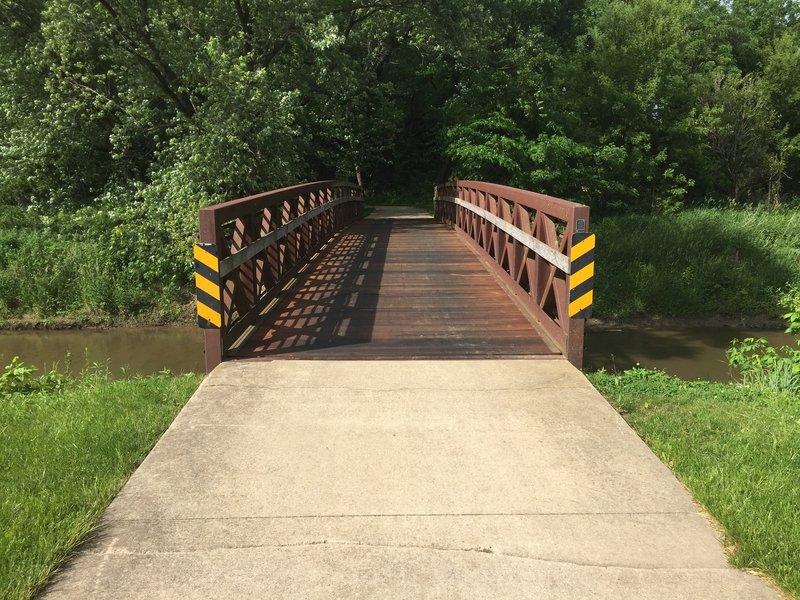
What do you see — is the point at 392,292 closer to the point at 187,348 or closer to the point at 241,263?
the point at 241,263

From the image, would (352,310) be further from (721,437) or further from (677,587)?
(677,587)

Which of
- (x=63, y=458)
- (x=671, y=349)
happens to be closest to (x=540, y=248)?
(x=63, y=458)

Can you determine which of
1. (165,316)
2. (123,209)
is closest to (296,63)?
(123,209)

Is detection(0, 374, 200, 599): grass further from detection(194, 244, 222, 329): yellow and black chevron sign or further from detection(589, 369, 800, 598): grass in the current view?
detection(589, 369, 800, 598): grass

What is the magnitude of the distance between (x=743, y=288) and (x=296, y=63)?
1387 centimetres

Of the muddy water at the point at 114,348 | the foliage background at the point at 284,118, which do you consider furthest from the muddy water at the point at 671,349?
the foliage background at the point at 284,118

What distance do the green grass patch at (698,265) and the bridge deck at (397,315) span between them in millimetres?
7062

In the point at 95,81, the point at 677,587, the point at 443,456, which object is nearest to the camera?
the point at 677,587

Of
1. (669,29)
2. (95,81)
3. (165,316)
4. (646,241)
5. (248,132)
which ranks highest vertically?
(669,29)

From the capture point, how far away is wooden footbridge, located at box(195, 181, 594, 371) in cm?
605

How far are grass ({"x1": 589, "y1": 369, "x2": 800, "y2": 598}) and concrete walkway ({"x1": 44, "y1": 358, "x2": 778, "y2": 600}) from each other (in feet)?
0.50

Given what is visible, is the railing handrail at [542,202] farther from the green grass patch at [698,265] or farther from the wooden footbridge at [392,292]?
the green grass patch at [698,265]

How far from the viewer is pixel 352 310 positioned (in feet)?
26.9

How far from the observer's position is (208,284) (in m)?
5.93
